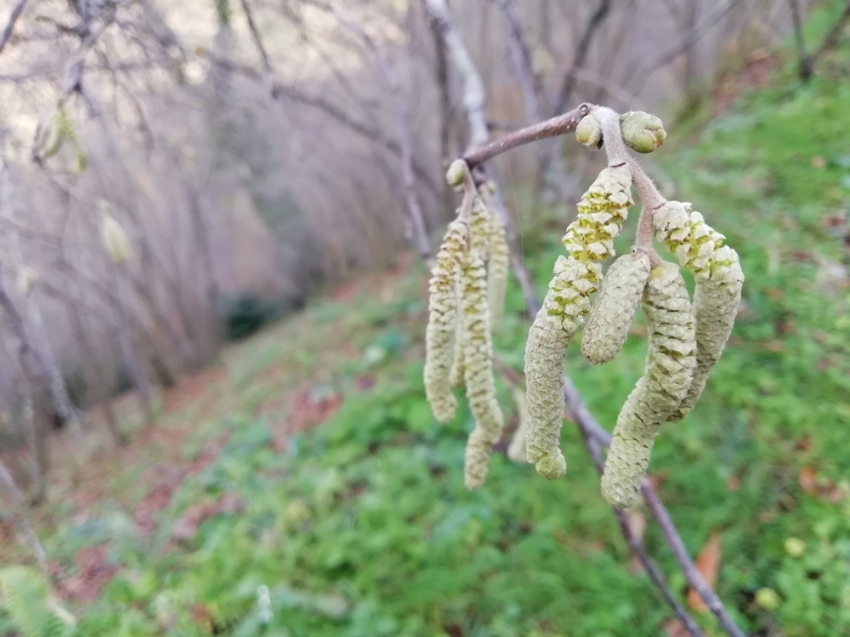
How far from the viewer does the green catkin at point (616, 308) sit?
606mm

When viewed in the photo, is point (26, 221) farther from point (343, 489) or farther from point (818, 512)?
point (818, 512)

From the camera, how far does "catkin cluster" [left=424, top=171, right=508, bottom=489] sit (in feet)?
2.74

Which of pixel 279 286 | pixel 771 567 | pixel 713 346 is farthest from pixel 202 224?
pixel 713 346

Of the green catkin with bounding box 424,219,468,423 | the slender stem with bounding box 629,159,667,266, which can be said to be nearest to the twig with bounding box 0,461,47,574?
the green catkin with bounding box 424,219,468,423

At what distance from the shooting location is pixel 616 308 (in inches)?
23.9

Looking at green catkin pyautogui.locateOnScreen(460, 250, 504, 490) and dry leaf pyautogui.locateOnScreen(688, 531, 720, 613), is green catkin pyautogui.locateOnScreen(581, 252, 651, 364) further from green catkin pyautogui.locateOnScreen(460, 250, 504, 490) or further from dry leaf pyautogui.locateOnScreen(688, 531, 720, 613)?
dry leaf pyautogui.locateOnScreen(688, 531, 720, 613)

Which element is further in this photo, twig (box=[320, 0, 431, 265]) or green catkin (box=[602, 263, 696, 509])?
twig (box=[320, 0, 431, 265])

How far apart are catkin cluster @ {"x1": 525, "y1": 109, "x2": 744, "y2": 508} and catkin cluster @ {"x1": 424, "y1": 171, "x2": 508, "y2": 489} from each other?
207 millimetres

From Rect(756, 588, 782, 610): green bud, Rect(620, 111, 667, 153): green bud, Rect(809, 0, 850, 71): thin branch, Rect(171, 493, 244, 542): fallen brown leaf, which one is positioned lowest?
Rect(756, 588, 782, 610): green bud

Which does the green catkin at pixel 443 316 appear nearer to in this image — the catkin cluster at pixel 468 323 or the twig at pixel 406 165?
the catkin cluster at pixel 468 323

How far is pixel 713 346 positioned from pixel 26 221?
5.29 meters

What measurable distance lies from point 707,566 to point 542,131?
6.87 ft

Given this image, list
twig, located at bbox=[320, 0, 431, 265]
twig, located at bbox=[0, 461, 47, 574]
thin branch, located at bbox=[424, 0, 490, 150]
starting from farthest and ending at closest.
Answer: twig, located at bbox=[0, 461, 47, 574], twig, located at bbox=[320, 0, 431, 265], thin branch, located at bbox=[424, 0, 490, 150]

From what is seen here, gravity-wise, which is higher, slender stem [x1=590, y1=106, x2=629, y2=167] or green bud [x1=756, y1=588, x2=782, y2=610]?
slender stem [x1=590, y1=106, x2=629, y2=167]
